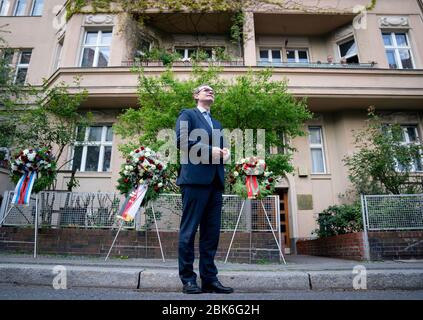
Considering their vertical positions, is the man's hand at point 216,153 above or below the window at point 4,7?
Result: below

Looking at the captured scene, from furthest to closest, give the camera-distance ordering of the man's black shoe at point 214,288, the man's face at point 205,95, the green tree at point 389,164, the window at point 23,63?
1. the window at point 23,63
2. the green tree at point 389,164
3. the man's face at point 205,95
4. the man's black shoe at point 214,288

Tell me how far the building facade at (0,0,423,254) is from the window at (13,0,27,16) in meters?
0.69

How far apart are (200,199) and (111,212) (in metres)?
4.95

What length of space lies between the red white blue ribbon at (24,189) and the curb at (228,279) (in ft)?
10.6

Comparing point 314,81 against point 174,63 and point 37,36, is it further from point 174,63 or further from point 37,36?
point 37,36

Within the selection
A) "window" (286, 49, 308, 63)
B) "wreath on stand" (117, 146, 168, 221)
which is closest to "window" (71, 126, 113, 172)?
"wreath on stand" (117, 146, 168, 221)

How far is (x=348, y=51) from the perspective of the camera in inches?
577

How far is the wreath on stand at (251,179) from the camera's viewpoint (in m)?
6.38

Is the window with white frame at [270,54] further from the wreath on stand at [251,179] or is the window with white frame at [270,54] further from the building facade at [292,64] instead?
the wreath on stand at [251,179]

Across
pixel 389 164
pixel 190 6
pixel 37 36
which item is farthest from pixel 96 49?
pixel 389 164

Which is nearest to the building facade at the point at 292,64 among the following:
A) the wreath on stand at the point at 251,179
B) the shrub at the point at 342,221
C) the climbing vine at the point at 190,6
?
the climbing vine at the point at 190,6

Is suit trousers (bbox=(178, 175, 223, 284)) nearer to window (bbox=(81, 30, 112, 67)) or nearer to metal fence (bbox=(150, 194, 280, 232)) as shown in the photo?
metal fence (bbox=(150, 194, 280, 232))
